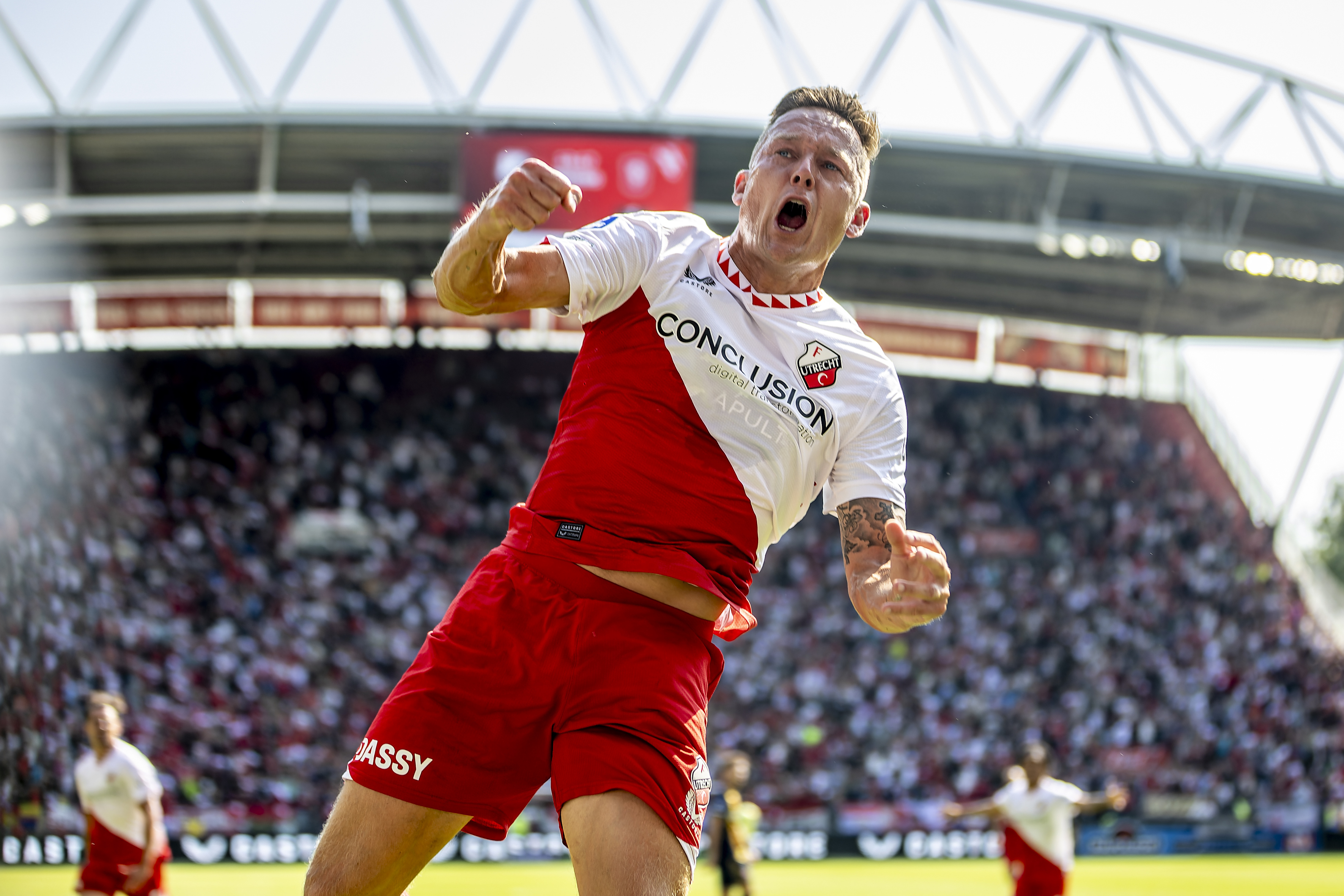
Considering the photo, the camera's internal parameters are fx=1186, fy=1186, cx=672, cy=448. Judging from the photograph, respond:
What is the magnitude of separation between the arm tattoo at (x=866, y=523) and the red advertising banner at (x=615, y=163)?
15095 mm

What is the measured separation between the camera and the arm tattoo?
10.4 feet

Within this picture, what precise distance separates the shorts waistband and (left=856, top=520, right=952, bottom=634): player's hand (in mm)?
565

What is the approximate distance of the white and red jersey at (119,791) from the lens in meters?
8.09

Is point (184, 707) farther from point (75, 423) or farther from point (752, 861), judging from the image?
point (752, 861)

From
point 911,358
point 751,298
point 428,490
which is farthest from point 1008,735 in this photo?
point 751,298

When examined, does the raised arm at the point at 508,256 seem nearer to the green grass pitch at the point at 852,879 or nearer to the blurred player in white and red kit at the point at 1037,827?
the blurred player in white and red kit at the point at 1037,827

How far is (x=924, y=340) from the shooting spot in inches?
963

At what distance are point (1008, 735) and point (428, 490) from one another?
12.1 meters

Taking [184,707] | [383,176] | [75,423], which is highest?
[383,176]

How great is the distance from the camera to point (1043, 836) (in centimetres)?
1005

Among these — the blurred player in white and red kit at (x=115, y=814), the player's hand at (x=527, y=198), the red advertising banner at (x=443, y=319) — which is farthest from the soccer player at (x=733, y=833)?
the red advertising banner at (x=443, y=319)

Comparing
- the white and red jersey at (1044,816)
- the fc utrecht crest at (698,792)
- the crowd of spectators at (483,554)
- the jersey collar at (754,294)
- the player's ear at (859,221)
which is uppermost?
the crowd of spectators at (483,554)

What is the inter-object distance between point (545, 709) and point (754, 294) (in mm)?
1232

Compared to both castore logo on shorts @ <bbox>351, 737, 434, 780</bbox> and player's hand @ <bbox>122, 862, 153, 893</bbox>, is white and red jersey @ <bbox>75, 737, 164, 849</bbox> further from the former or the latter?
castore logo on shorts @ <bbox>351, 737, 434, 780</bbox>
